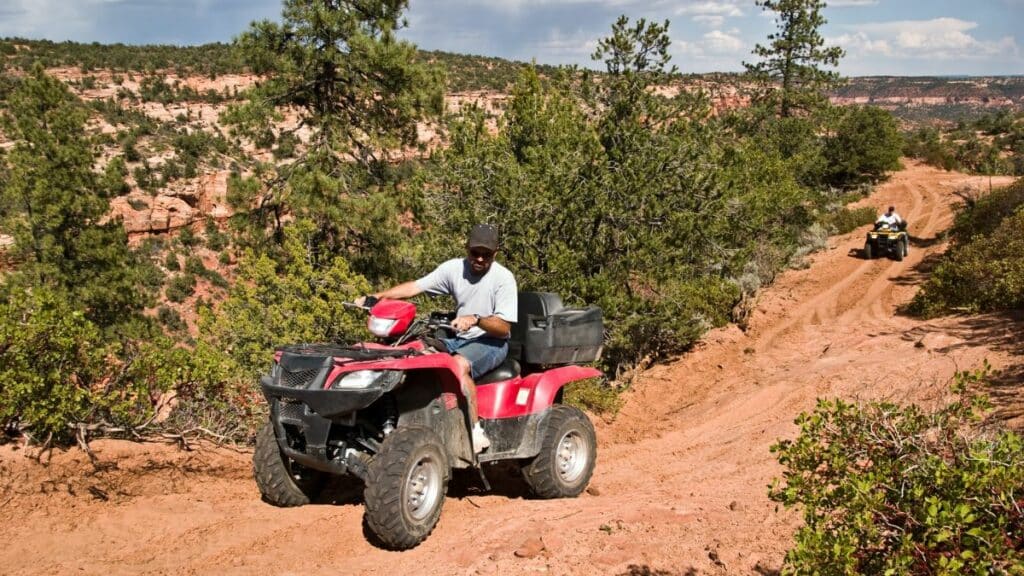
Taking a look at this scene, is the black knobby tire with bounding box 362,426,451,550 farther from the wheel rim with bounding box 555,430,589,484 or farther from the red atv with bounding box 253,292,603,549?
the wheel rim with bounding box 555,430,589,484

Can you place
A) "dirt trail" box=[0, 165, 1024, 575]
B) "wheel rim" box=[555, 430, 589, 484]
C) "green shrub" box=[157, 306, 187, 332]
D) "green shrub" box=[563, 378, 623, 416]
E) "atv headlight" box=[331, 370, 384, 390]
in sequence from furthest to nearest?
"green shrub" box=[157, 306, 187, 332]
"green shrub" box=[563, 378, 623, 416]
"wheel rim" box=[555, 430, 589, 484]
"atv headlight" box=[331, 370, 384, 390]
"dirt trail" box=[0, 165, 1024, 575]

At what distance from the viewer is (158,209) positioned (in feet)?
124

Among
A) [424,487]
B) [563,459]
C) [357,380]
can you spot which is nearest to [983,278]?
[563,459]

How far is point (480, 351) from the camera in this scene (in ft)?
17.0

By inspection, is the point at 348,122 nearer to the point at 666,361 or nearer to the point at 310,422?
the point at 666,361

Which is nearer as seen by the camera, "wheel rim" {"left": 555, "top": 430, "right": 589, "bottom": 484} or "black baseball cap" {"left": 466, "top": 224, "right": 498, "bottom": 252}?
"black baseball cap" {"left": 466, "top": 224, "right": 498, "bottom": 252}

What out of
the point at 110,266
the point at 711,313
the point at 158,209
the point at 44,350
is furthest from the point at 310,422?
the point at 158,209

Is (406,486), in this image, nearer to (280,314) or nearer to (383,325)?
(383,325)

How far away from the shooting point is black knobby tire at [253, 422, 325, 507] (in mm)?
4895

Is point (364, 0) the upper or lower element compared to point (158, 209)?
upper

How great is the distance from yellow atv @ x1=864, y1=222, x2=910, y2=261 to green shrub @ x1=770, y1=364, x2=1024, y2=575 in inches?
762

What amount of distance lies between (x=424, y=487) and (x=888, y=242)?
20.2 meters

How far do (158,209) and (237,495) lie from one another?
3739cm

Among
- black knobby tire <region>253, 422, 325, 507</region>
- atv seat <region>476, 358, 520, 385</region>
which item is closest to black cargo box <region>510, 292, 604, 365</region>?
atv seat <region>476, 358, 520, 385</region>
